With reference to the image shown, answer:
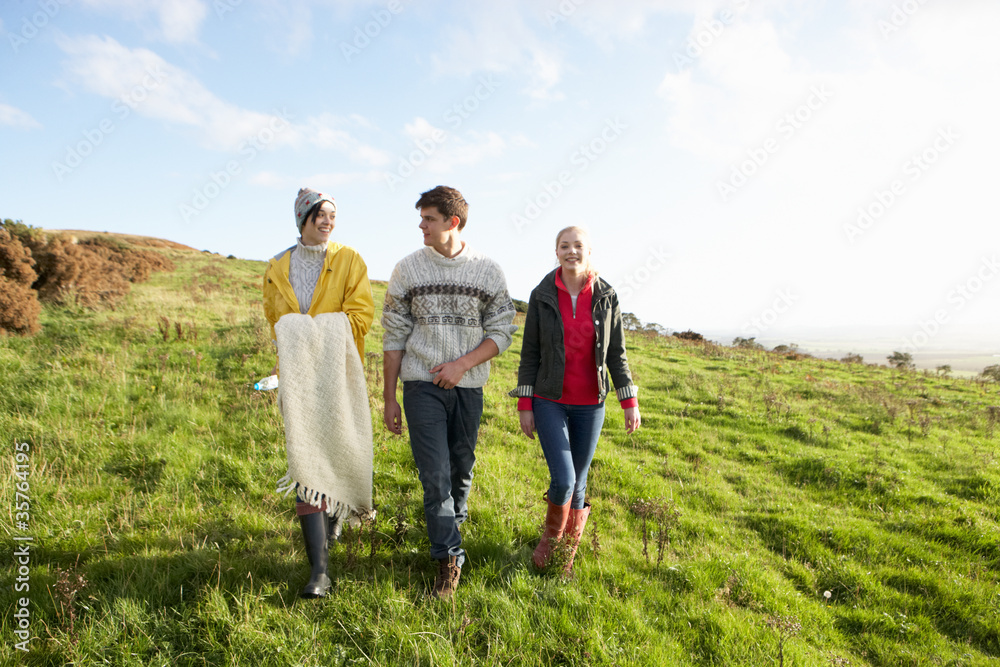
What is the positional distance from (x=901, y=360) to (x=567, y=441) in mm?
23901

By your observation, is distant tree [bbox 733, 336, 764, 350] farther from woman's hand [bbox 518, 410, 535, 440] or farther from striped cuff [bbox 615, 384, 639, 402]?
woman's hand [bbox 518, 410, 535, 440]

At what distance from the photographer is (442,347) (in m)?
3.24

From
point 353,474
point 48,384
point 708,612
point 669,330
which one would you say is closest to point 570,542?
point 708,612

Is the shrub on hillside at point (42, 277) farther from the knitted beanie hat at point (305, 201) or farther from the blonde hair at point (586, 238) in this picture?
→ the blonde hair at point (586, 238)

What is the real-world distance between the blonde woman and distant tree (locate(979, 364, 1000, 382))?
2277 cm

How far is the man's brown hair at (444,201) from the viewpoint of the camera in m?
3.14

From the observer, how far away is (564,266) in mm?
3479

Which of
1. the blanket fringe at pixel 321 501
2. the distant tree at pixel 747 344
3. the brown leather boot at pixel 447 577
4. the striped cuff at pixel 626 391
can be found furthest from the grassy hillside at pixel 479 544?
the distant tree at pixel 747 344

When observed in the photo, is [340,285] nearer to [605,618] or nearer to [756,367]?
[605,618]

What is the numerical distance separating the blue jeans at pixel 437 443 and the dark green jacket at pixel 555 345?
0.49 meters

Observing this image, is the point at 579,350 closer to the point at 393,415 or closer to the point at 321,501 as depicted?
the point at 393,415

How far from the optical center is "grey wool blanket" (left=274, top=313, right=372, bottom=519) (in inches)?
117

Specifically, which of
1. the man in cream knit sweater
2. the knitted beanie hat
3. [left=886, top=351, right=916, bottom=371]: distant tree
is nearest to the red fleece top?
the man in cream knit sweater

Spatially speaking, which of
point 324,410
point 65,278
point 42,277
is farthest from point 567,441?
point 42,277
